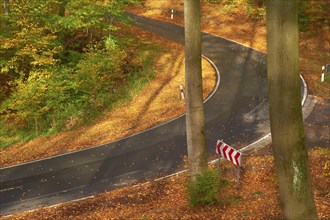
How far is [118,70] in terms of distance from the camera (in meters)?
23.9

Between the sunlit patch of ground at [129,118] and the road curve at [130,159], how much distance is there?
986mm

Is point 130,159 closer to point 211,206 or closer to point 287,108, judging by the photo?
point 211,206

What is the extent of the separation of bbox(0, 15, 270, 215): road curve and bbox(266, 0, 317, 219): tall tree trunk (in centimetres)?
915

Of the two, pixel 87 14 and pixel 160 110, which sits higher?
pixel 87 14

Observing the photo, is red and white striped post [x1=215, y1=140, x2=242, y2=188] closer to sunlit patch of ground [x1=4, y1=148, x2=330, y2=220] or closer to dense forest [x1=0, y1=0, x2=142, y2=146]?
sunlit patch of ground [x1=4, y1=148, x2=330, y2=220]

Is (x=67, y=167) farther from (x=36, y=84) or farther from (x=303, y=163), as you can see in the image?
(x=303, y=163)

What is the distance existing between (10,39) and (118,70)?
679cm

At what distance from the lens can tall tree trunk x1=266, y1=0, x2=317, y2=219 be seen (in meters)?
4.43

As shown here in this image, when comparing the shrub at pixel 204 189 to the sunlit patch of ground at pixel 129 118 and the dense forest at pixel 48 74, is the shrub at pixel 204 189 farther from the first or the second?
the dense forest at pixel 48 74

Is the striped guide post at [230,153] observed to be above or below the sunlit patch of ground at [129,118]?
above

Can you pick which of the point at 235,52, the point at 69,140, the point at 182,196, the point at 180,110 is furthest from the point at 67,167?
the point at 235,52

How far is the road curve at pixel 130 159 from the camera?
13.4 meters

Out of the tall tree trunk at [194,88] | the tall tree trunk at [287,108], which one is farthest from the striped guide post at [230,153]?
the tall tree trunk at [287,108]

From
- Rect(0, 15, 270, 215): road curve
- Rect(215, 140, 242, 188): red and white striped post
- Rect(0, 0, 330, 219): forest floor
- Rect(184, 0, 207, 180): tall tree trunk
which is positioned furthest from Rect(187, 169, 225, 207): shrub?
Rect(0, 15, 270, 215): road curve
